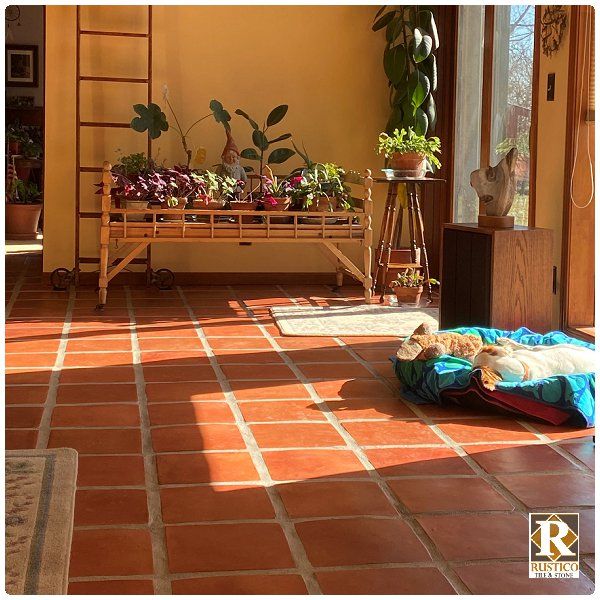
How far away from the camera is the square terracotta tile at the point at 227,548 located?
107 inches

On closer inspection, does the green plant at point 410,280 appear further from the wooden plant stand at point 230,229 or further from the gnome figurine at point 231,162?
the gnome figurine at point 231,162

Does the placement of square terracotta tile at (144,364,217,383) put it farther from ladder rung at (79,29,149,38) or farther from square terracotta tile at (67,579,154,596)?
ladder rung at (79,29,149,38)

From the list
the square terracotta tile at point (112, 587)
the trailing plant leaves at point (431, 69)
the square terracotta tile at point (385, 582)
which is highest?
the trailing plant leaves at point (431, 69)

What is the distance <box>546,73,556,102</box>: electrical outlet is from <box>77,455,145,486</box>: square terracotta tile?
151 inches

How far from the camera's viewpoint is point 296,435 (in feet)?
13.1

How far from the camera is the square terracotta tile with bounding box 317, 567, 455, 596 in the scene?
2.56 metres

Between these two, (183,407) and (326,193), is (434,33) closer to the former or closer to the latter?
(326,193)

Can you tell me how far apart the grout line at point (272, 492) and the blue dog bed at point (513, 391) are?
839mm

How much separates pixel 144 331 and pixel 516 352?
2619 mm

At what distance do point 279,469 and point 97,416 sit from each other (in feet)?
3.39

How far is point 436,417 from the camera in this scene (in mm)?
4297

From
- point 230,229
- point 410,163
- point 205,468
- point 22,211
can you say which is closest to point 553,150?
point 410,163

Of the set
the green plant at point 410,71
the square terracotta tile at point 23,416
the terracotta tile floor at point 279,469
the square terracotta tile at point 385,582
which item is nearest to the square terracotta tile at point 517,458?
the terracotta tile floor at point 279,469

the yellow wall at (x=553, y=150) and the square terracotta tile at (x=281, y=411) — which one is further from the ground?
the yellow wall at (x=553, y=150)
